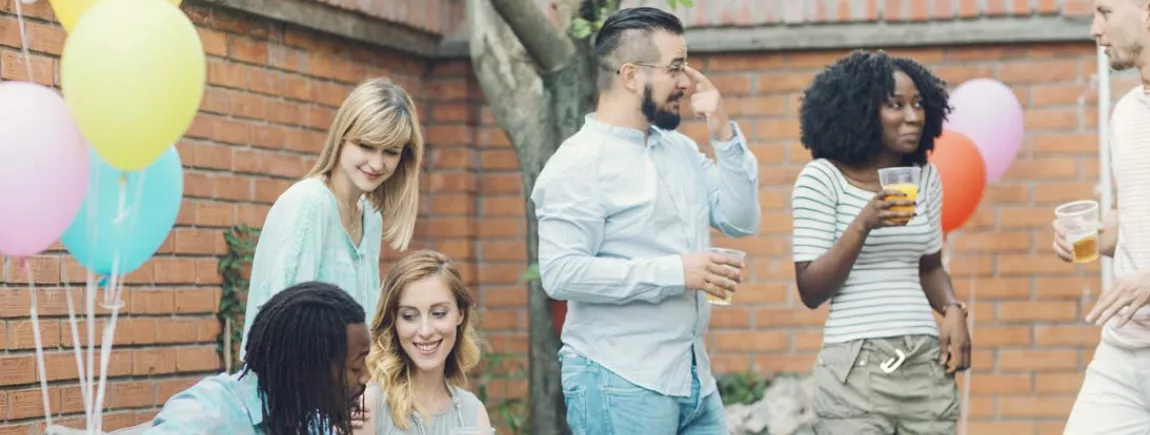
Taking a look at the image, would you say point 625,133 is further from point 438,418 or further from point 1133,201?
point 1133,201

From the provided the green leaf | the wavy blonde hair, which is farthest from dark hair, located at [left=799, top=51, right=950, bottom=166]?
the wavy blonde hair

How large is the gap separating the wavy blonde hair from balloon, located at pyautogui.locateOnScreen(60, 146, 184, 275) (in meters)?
0.64

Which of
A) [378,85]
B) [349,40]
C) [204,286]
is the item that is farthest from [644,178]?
[349,40]

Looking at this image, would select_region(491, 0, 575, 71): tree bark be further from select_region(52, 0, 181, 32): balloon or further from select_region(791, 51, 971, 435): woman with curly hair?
select_region(52, 0, 181, 32): balloon

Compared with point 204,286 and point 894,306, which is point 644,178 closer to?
point 894,306

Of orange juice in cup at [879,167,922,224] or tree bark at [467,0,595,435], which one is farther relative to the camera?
tree bark at [467,0,595,435]

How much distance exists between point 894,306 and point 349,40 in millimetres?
3205

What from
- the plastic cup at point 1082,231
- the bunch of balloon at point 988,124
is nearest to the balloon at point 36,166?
the plastic cup at point 1082,231

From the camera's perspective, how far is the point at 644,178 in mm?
4625

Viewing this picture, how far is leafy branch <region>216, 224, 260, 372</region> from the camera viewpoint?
636cm

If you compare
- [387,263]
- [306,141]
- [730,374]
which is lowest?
[730,374]

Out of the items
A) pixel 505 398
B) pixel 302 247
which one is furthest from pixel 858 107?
pixel 505 398

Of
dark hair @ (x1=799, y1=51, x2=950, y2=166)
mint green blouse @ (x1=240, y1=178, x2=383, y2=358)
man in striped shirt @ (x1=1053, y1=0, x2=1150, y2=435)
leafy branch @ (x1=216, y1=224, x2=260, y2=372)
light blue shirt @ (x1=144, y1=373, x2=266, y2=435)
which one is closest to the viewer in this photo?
light blue shirt @ (x1=144, y1=373, x2=266, y2=435)

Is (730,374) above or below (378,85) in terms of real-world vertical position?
below
